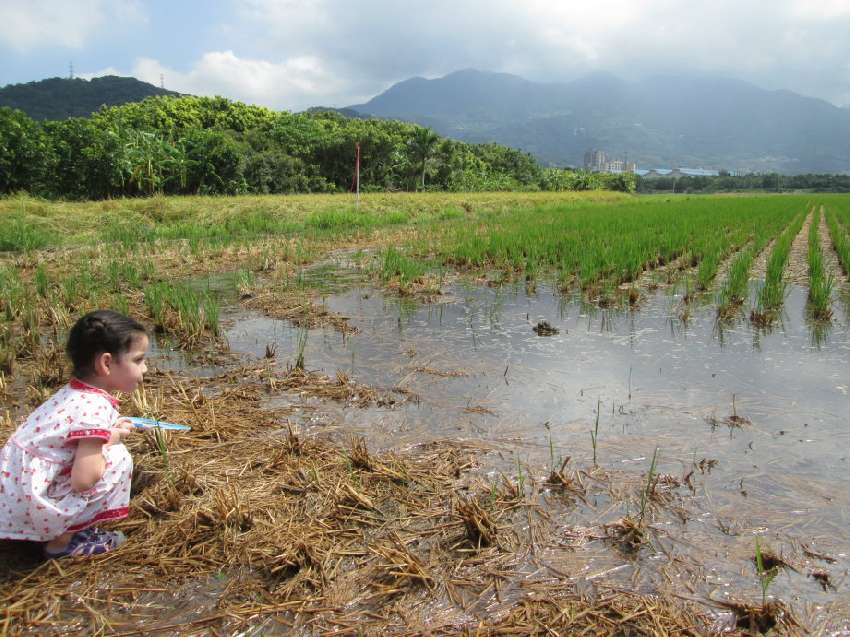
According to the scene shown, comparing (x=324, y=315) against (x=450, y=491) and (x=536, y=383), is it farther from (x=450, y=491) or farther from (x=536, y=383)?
(x=450, y=491)

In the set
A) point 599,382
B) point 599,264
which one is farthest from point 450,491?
point 599,264

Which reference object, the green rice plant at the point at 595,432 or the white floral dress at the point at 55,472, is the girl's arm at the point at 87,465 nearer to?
the white floral dress at the point at 55,472

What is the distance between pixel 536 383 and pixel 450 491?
1.24 m

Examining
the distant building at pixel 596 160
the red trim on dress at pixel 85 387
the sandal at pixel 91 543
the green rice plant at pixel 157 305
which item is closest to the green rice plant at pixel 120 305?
the green rice plant at pixel 157 305

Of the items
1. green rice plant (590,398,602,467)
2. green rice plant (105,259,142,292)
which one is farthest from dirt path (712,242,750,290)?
green rice plant (105,259,142,292)

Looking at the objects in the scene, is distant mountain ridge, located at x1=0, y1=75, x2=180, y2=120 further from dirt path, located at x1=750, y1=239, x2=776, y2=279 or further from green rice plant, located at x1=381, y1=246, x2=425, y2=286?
dirt path, located at x1=750, y1=239, x2=776, y2=279

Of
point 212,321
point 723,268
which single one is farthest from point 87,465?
point 723,268

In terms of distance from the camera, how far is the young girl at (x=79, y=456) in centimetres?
154

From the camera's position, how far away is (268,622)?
4.55ft

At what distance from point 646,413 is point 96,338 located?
232 centimetres

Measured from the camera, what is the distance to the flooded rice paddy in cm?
161

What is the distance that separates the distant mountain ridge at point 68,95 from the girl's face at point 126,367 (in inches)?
2384

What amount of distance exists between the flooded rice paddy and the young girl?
968mm

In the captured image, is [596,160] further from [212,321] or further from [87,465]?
[87,465]
